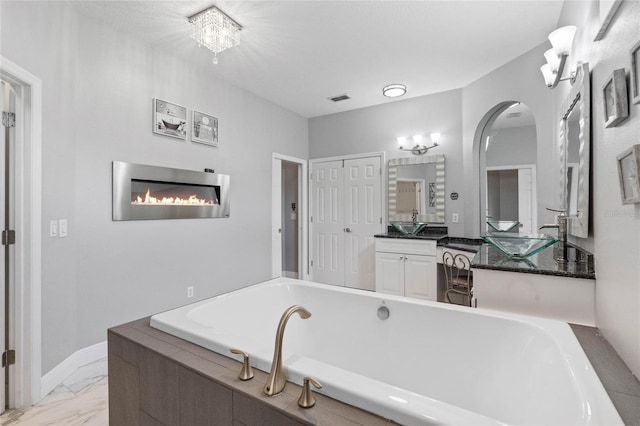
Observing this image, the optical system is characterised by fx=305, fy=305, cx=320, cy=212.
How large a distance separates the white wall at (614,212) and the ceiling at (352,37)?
3.31 feet

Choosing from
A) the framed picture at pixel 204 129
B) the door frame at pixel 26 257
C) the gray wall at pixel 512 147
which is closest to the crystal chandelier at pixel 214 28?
the framed picture at pixel 204 129

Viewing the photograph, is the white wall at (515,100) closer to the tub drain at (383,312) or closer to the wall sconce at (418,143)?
the wall sconce at (418,143)

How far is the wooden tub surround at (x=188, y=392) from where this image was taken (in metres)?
0.94

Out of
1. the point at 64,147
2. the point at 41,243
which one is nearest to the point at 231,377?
the point at 41,243

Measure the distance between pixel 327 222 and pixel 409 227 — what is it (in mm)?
1319

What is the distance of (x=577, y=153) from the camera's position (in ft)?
5.63

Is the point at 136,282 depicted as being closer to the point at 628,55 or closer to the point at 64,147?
the point at 64,147

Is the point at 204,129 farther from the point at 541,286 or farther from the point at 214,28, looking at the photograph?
the point at 541,286

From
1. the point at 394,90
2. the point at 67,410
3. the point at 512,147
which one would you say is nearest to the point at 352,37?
the point at 394,90

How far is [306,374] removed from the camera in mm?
1051

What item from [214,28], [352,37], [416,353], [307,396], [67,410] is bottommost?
[67,410]

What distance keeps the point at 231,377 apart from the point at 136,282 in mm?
1955

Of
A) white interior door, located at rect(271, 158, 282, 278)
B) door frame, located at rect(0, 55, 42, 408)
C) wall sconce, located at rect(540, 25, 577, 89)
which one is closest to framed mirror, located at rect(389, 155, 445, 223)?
white interior door, located at rect(271, 158, 282, 278)

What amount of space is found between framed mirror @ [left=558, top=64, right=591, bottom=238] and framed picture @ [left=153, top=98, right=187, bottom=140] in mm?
3043
